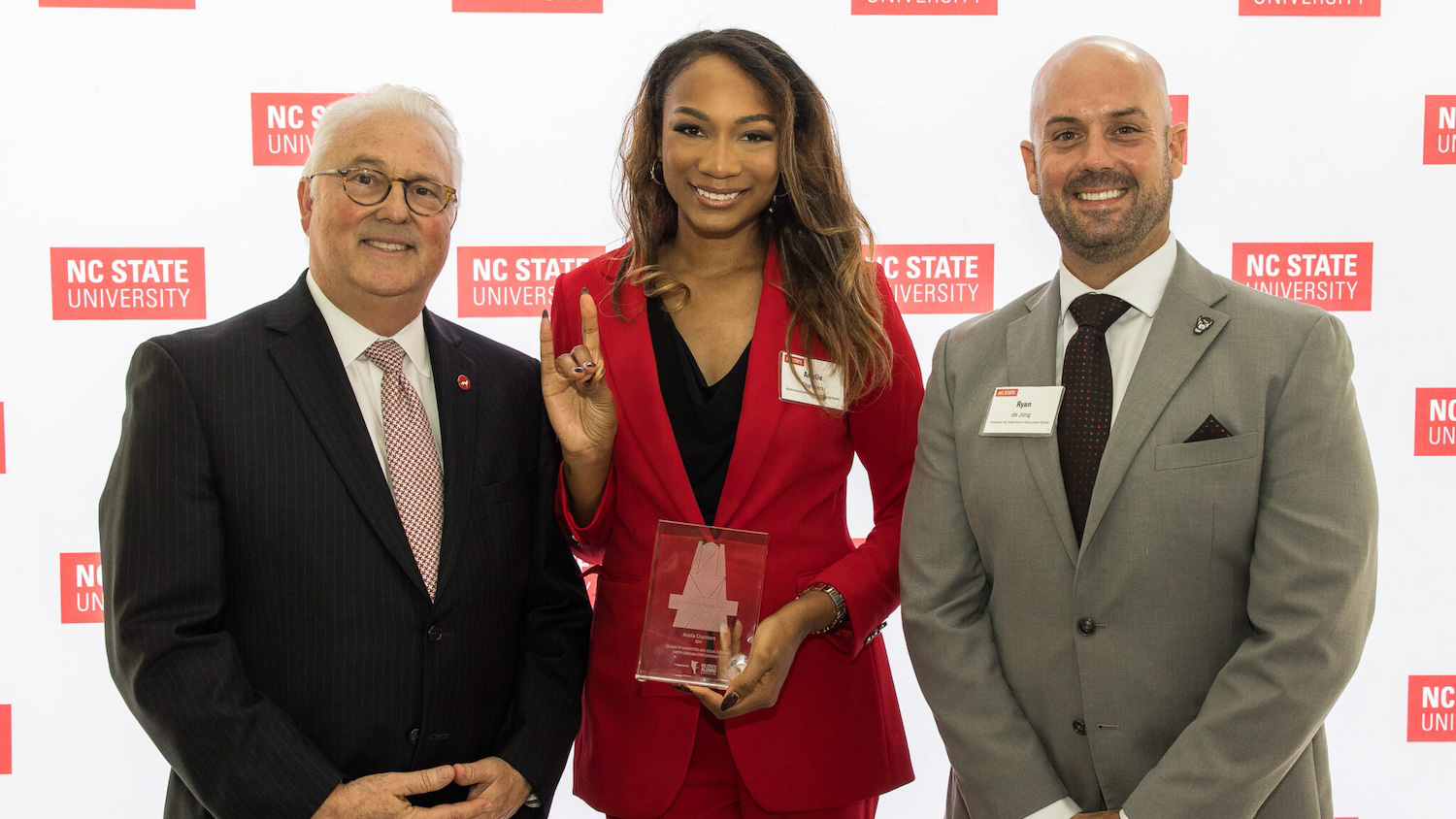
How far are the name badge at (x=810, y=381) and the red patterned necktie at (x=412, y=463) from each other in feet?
2.25

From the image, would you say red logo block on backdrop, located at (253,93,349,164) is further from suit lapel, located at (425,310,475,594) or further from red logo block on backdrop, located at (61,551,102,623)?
suit lapel, located at (425,310,475,594)

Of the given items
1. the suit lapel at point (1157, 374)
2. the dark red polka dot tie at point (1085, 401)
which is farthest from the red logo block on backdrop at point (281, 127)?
the suit lapel at point (1157, 374)

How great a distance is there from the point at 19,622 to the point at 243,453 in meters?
2.42

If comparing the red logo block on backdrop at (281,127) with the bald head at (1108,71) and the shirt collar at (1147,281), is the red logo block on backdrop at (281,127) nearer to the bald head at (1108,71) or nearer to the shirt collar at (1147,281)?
the bald head at (1108,71)

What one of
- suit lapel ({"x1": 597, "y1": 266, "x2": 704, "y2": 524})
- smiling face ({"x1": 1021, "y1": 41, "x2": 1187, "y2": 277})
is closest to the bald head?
smiling face ({"x1": 1021, "y1": 41, "x2": 1187, "y2": 277})

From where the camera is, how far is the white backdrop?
136 inches

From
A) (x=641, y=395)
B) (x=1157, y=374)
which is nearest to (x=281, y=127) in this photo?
(x=641, y=395)

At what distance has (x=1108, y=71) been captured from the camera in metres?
1.88

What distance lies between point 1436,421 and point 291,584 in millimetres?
3817

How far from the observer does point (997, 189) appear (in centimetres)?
369

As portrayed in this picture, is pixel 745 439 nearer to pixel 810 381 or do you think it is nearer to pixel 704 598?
pixel 810 381

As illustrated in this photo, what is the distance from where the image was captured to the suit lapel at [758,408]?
201 centimetres

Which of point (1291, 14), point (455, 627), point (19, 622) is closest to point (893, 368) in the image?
point (455, 627)

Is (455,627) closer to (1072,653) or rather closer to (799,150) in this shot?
(1072,653)
